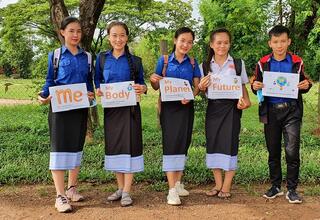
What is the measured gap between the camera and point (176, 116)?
14.5 ft

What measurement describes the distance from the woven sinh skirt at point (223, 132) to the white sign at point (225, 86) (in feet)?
0.31

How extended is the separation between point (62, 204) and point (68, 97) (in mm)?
983

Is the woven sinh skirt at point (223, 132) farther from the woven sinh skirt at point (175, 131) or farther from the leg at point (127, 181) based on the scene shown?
the leg at point (127, 181)

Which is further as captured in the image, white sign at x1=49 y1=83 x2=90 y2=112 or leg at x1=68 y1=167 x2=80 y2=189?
leg at x1=68 y1=167 x2=80 y2=189

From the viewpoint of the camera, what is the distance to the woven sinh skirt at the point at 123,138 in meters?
4.30

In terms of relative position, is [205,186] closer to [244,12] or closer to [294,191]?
[294,191]

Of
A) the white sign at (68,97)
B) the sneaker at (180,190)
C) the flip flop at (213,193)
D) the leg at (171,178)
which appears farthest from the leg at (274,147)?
the white sign at (68,97)

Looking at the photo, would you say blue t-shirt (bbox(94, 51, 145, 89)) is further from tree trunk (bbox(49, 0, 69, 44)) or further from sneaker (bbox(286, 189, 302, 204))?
tree trunk (bbox(49, 0, 69, 44))

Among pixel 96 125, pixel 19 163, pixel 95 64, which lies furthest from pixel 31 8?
pixel 95 64

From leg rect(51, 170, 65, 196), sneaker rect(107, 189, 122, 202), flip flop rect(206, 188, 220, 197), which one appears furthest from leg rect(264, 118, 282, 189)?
leg rect(51, 170, 65, 196)

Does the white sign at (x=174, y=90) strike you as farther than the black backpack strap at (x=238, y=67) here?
No

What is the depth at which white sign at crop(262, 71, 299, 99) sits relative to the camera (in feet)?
14.0

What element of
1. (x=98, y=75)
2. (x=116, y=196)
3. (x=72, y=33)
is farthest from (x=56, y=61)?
(x=116, y=196)

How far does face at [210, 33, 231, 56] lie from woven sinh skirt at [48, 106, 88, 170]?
1403 millimetres
